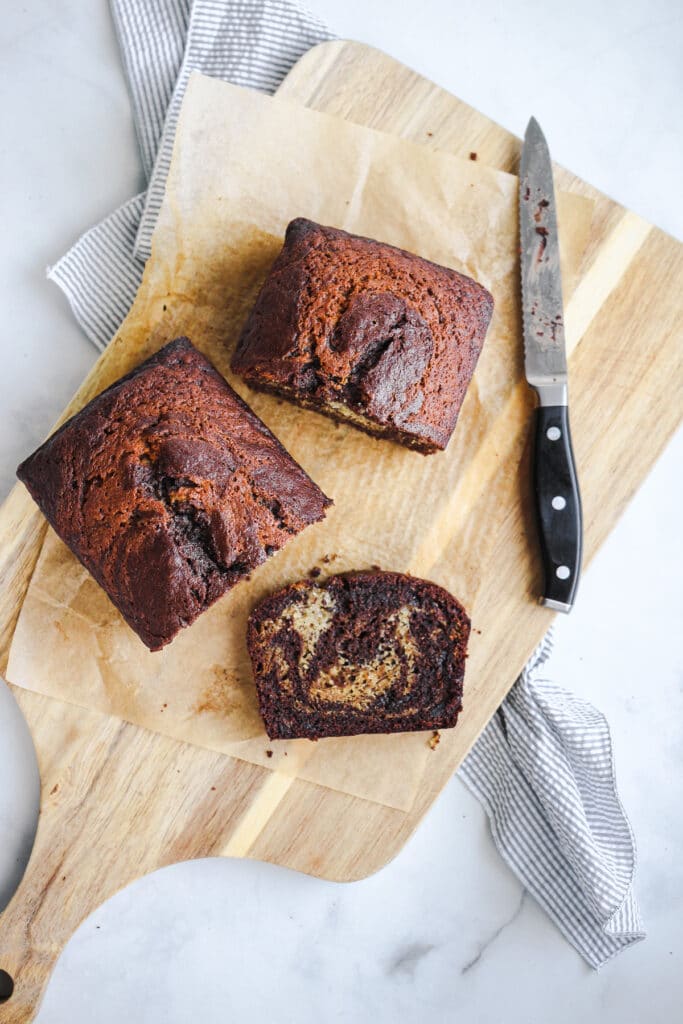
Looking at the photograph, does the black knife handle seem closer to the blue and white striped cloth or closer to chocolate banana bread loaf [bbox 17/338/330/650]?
the blue and white striped cloth

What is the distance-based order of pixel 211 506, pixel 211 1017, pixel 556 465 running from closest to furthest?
pixel 211 506, pixel 556 465, pixel 211 1017

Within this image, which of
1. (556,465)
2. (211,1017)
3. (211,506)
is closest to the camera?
(211,506)

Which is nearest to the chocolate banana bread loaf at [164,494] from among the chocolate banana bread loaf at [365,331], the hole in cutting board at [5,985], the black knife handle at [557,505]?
the chocolate banana bread loaf at [365,331]

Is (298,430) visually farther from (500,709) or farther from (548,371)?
(500,709)

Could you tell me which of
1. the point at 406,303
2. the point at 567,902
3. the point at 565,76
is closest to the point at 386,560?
the point at 406,303

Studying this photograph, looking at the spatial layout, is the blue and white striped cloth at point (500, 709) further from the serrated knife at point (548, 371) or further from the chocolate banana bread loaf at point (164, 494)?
the chocolate banana bread loaf at point (164, 494)

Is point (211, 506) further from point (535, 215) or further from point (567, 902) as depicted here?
point (567, 902)
